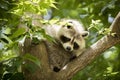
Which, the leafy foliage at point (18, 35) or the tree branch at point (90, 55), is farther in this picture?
the tree branch at point (90, 55)

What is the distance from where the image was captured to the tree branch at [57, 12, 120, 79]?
4484 millimetres

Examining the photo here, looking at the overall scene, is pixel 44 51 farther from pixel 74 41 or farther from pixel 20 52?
pixel 74 41

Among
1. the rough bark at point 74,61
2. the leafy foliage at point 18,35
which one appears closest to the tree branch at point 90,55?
the rough bark at point 74,61

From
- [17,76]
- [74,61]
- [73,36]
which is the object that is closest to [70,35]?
[73,36]

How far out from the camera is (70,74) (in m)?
4.48

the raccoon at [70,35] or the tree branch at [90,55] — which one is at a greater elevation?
the tree branch at [90,55]

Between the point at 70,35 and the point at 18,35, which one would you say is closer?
the point at 18,35

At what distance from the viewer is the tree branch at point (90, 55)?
4.48m

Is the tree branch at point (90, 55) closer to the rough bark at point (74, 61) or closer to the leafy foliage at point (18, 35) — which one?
the rough bark at point (74, 61)

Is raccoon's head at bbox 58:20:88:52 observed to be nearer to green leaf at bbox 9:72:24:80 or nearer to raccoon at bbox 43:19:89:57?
raccoon at bbox 43:19:89:57

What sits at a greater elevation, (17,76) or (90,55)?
(17,76)

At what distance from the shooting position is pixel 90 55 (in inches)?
178

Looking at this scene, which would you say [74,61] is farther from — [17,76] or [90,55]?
[17,76]

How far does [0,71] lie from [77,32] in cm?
225
